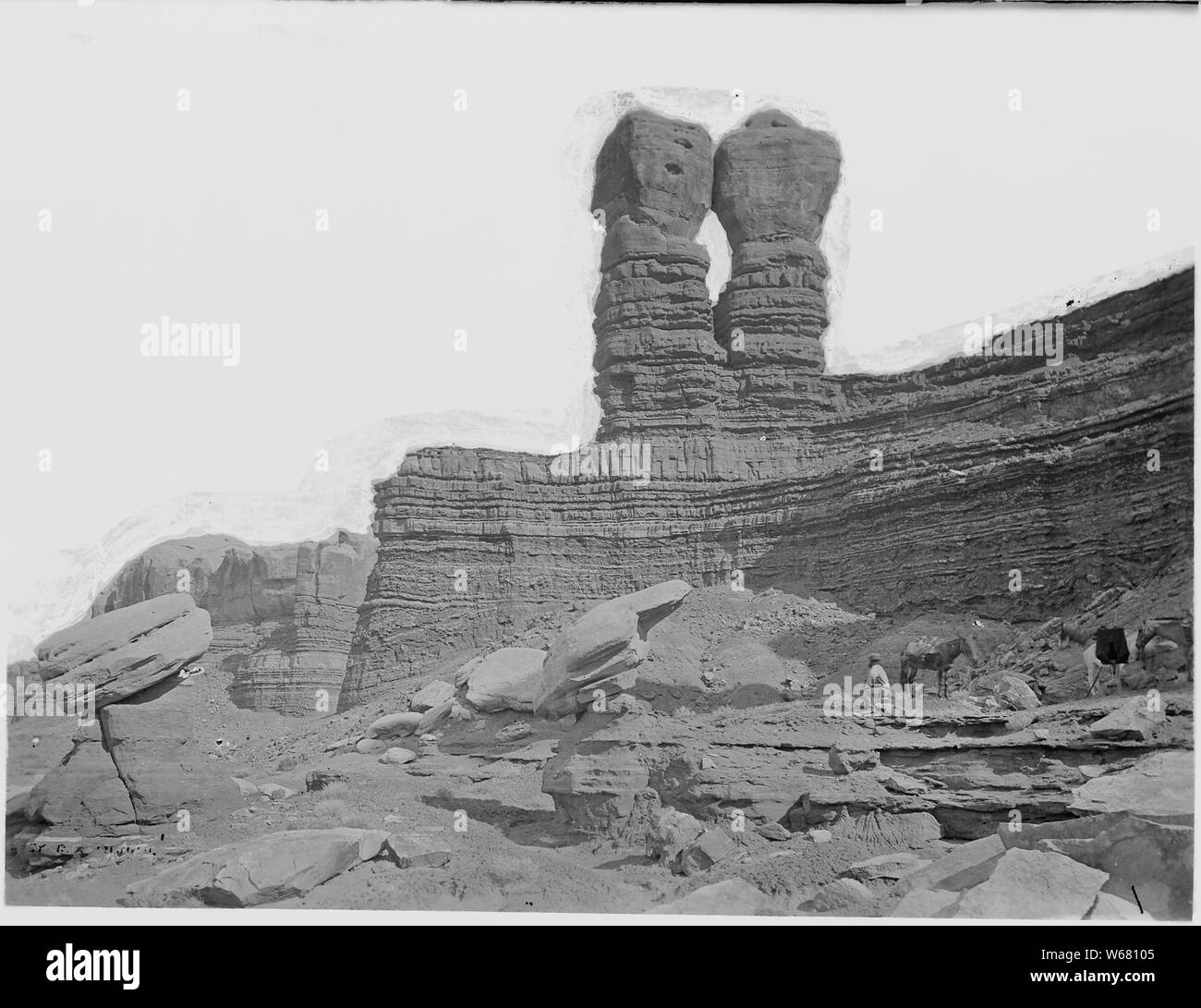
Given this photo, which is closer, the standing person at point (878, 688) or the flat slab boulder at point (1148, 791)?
the flat slab boulder at point (1148, 791)

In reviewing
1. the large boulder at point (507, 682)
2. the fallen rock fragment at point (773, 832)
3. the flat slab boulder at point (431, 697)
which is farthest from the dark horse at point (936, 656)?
the flat slab boulder at point (431, 697)

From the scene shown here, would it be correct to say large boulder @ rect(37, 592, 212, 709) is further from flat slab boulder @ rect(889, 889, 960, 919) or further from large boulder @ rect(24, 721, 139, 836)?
flat slab boulder @ rect(889, 889, 960, 919)

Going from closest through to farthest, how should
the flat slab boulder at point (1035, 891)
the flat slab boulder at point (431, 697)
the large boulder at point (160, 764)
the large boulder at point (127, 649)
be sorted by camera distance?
the flat slab boulder at point (1035, 891), the large boulder at point (160, 764), the large boulder at point (127, 649), the flat slab boulder at point (431, 697)

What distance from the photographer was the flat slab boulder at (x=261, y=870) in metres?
16.6

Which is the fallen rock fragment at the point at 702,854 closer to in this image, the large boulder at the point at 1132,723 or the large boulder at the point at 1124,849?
the large boulder at the point at 1124,849

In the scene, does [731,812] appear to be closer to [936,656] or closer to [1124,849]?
[936,656]

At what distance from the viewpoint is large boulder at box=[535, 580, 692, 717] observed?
20.2m

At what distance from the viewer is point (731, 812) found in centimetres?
1733

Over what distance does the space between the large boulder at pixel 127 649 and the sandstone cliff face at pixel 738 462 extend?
764cm

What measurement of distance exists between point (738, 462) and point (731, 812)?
11829 millimetres

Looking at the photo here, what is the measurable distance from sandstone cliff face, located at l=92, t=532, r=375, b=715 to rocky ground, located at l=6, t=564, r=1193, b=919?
14.6 meters

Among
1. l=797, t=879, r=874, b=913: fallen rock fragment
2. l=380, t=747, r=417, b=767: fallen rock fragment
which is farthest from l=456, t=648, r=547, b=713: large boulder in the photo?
l=797, t=879, r=874, b=913: fallen rock fragment

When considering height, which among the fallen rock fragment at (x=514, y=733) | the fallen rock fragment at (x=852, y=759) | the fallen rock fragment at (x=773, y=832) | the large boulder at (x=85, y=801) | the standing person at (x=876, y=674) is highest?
the standing person at (x=876, y=674)
